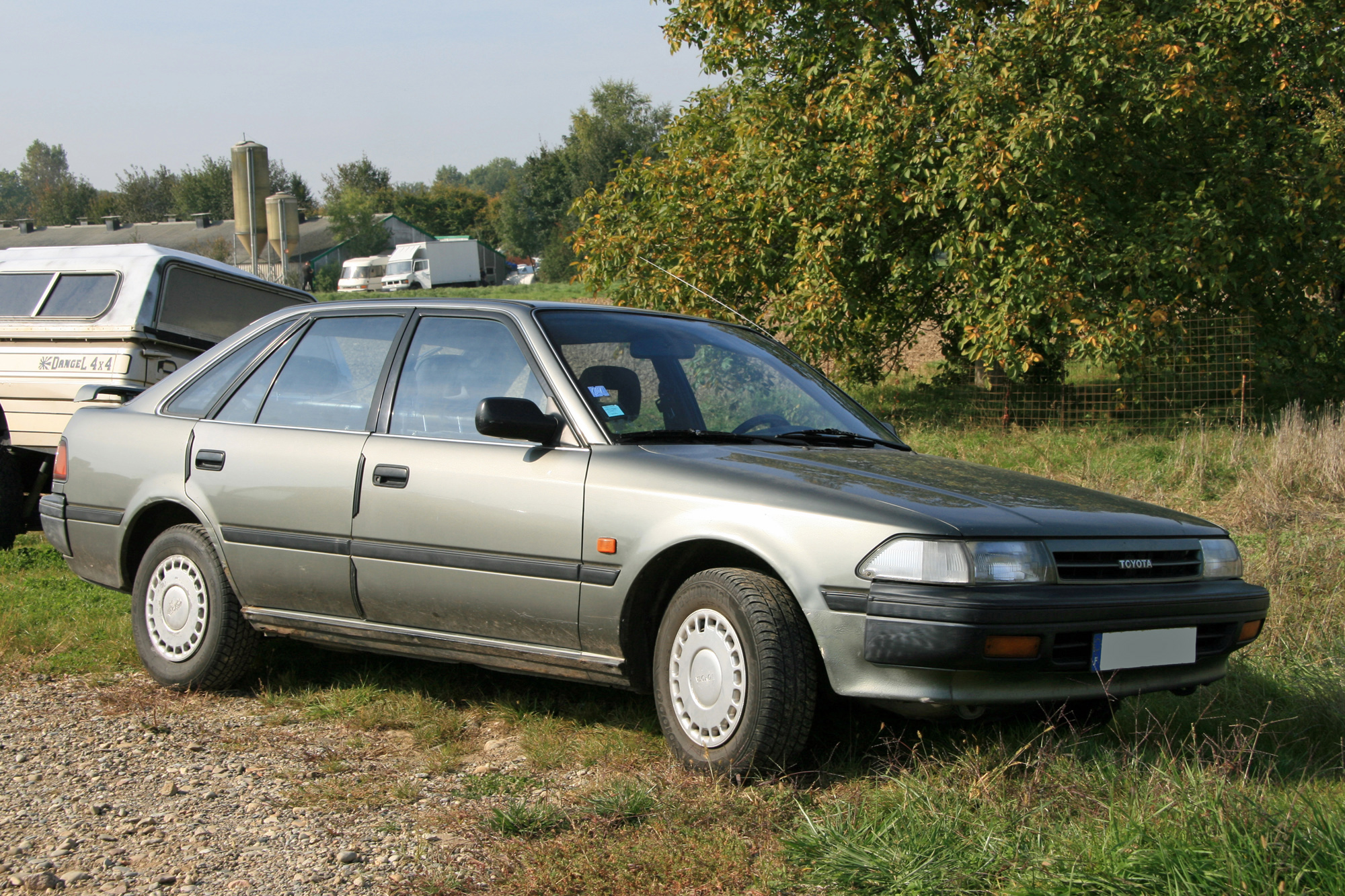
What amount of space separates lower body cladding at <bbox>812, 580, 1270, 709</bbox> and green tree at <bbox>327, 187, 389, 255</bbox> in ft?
232

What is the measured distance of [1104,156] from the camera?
13445mm

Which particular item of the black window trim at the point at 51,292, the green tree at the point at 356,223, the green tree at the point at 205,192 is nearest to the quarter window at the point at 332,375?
the black window trim at the point at 51,292

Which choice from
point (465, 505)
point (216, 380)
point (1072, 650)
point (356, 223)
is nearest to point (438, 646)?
point (465, 505)

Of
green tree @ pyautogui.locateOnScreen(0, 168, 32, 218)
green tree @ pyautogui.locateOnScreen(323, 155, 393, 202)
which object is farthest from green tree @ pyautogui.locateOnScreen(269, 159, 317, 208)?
green tree @ pyautogui.locateOnScreen(0, 168, 32, 218)

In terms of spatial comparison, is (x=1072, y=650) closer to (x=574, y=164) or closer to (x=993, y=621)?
(x=993, y=621)

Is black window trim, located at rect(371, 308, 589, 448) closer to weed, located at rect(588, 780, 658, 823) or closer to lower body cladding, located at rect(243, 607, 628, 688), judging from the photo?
lower body cladding, located at rect(243, 607, 628, 688)

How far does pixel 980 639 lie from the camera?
3248 millimetres

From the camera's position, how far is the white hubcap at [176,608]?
5035 mm

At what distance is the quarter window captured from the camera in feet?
15.6

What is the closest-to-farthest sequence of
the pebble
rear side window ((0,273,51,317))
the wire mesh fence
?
the pebble → rear side window ((0,273,51,317)) → the wire mesh fence

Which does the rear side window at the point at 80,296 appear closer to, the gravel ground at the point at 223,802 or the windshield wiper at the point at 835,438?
the gravel ground at the point at 223,802

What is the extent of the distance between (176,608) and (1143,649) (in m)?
3.84

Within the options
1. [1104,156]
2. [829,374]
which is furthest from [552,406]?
[829,374]

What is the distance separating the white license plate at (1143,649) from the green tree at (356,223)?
233 feet
